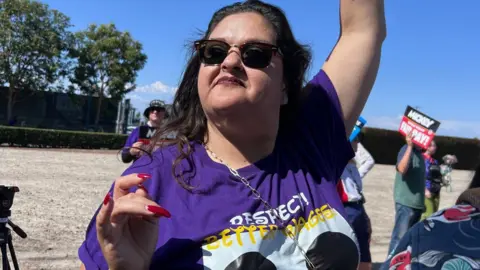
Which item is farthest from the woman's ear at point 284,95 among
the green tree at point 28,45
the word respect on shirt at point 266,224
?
the green tree at point 28,45

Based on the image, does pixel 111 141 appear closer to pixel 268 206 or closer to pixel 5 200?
pixel 5 200

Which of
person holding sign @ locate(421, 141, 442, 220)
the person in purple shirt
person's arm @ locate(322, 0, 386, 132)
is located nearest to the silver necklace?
the person in purple shirt

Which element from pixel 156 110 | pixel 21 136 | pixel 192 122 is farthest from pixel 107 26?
pixel 192 122

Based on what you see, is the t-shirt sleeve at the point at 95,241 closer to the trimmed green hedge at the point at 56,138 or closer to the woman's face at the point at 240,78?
the woman's face at the point at 240,78

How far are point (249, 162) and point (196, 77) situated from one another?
→ 0.44m

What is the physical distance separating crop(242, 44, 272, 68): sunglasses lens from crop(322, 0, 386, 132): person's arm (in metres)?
0.33

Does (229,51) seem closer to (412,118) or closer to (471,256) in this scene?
(471,256)

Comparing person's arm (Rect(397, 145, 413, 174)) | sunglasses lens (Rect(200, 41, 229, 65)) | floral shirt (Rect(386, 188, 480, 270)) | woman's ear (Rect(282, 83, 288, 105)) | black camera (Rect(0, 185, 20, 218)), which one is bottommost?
black camera (Rect(0, 185, 20, 218))

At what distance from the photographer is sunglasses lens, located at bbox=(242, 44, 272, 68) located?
60.5 inches

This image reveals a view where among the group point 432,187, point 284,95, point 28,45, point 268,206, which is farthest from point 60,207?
point 28,45

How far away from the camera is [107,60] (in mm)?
36312

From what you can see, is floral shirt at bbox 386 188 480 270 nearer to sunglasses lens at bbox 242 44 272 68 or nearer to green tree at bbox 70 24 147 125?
sunglasses lens at bbox 242 44 272 68

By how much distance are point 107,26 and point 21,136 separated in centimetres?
1708

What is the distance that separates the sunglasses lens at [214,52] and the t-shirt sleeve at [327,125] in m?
0.40
